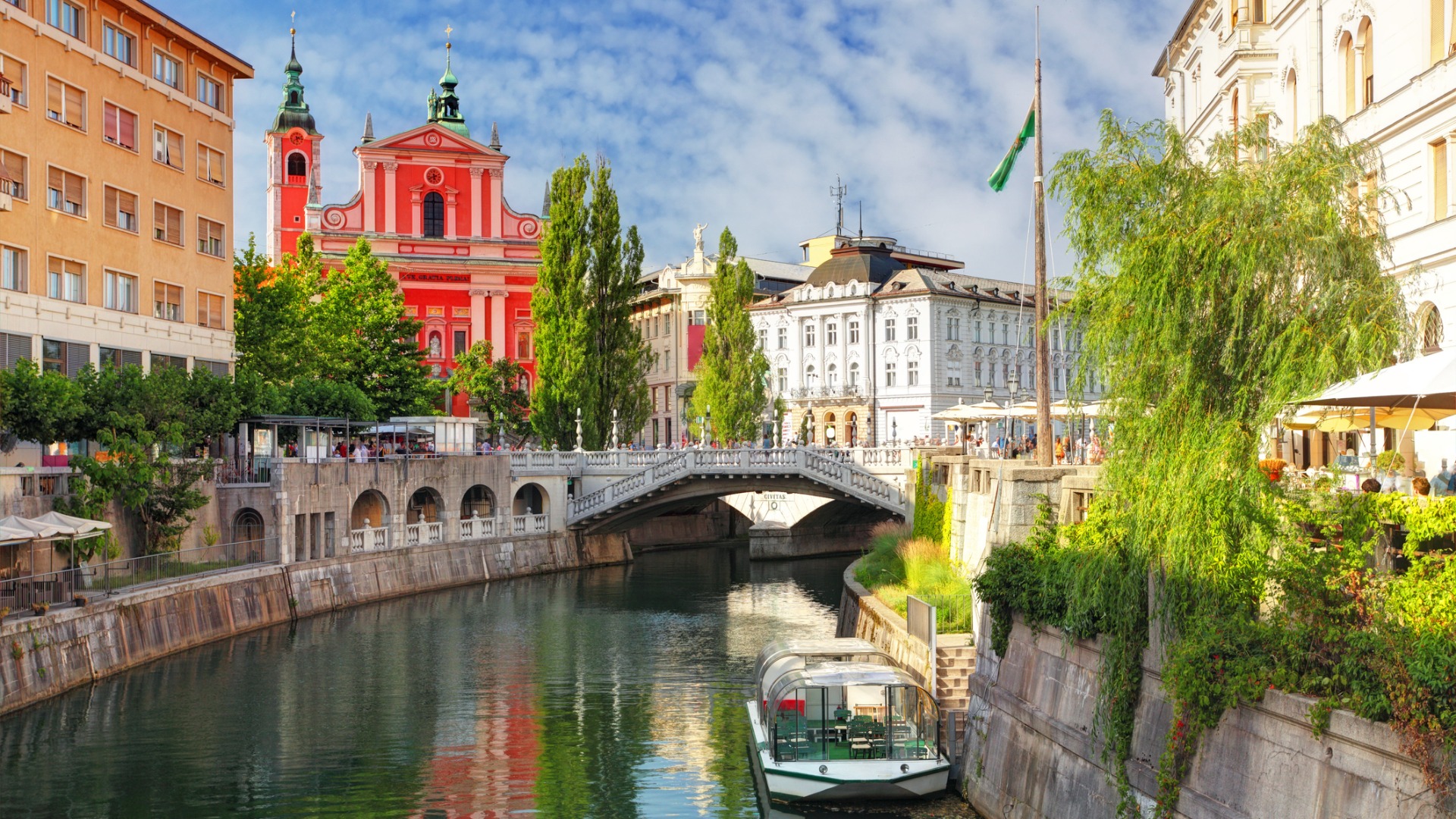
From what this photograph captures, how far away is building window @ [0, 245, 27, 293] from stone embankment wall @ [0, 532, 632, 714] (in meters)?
10.8

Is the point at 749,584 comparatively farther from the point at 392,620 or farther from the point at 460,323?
the point at 460,323

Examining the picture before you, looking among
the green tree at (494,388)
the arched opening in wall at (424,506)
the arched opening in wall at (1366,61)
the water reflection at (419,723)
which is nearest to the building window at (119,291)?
the water reflection at (419,723)

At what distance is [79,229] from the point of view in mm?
A: 46219

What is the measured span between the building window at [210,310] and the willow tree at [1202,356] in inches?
1612

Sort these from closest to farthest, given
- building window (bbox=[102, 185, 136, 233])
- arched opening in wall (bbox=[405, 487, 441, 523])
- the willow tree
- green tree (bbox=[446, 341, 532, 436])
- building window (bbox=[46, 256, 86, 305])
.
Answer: the willow tree < building window (bbox=[46, 256, 86, 305]) < building window (bbox=[102, 185, 136, 233]) < arched opening in wall (bbox=[405, 487, 441, 523]) < green tree (bbox=[446, 341, 532, 436])

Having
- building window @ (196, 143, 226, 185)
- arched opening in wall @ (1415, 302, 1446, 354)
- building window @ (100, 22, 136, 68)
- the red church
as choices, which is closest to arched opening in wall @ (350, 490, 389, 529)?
building window @ (196, 143, 226, 185)

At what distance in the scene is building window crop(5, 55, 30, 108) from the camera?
42469 millimetres

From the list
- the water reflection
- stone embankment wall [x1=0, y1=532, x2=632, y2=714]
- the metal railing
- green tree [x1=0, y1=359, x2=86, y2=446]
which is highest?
green tree [x1=0, y1=359, x2=86, y2=446]

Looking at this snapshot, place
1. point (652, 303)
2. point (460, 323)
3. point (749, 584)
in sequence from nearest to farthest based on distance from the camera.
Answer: point (749, 584)
point (460, 323)
point (652, 303)

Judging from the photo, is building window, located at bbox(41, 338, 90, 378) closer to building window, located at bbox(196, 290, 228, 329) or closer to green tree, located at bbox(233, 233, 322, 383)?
building window, located at bbox(196, 290, 228, 329)

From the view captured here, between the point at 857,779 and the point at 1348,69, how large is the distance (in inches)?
700

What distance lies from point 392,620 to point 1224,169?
3482cm

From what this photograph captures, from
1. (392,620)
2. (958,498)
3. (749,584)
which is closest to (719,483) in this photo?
(749,584)

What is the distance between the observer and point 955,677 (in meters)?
27.3
